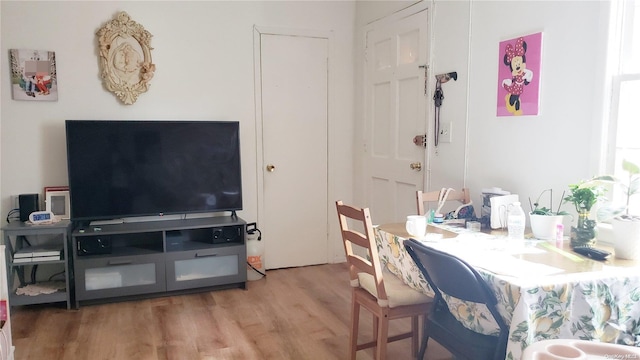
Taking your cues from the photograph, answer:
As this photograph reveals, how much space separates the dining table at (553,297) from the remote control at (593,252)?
0.02m

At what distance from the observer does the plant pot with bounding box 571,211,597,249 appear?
2.05 meters

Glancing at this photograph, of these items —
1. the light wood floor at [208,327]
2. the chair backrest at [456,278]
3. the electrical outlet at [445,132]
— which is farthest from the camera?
the electrical outlet at [445,132]

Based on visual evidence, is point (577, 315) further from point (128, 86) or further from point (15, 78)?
point (15, 78)

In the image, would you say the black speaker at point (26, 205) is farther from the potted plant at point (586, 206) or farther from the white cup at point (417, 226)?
the potted plant at point (586, 206)

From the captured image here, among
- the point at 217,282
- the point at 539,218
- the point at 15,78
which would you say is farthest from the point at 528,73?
the point at 15,78

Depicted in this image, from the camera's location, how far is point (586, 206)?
81.2 inches

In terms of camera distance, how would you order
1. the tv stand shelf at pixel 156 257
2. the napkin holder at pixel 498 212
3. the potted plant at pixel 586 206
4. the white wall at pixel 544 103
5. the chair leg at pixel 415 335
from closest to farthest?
1. the potted plant at pixel 586 206
2. the white wall at pixel 544 103
3. the napkin holder at pixel 498 212
4. the chair leg at pixel 415 335
5. the tv stand shelf at pixel 156 257

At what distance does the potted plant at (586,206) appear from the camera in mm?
2053

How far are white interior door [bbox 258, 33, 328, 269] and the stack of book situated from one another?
1.61 meters

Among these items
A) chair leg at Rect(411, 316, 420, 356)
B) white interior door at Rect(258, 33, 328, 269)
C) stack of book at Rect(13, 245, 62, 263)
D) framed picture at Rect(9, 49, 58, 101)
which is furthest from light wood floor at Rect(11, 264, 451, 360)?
framed picture at Rect(9, 49, 58, 101)

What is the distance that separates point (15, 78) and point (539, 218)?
3.56 metres

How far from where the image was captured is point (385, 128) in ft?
13.1

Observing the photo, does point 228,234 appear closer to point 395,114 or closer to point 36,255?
point 36,255

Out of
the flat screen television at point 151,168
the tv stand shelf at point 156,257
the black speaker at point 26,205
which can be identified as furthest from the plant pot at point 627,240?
the black speaker at point 26,205
